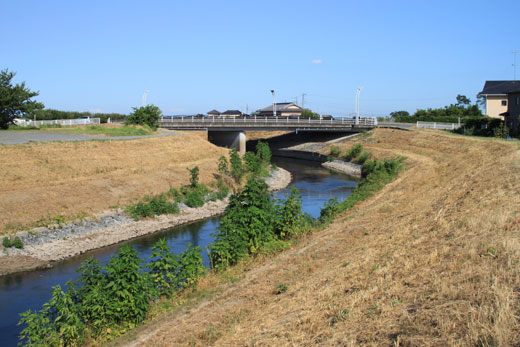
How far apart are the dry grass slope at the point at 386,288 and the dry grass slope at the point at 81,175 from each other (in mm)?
15227

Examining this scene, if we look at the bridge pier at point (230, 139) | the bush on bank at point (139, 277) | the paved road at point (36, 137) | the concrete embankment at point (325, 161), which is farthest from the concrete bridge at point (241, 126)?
the bush on bank at point (139, 277)

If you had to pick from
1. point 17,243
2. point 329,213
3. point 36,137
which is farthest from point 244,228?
point 36,137

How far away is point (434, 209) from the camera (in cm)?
2059

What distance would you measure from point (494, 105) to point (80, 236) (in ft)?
201

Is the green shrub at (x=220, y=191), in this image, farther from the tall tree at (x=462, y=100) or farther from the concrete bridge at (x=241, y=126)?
the tall tree at (x=462, y=100)

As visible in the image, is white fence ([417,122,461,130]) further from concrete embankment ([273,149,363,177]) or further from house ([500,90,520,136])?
house ([500,90,520,136])

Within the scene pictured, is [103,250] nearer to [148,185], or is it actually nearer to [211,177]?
[148,185]

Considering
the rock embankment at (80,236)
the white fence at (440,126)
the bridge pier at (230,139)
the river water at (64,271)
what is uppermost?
the white fence at (440,126)

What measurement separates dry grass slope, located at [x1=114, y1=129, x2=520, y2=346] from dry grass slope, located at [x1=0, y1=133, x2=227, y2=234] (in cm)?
1523

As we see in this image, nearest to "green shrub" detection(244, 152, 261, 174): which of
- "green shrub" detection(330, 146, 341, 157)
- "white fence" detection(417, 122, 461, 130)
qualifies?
"green shrub" detection(330, 146, 341, 157)

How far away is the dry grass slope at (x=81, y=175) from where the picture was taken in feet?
89.6

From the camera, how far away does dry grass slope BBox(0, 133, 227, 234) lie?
Answer: 27297 millimetres

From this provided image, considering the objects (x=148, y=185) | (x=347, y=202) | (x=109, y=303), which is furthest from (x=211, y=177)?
(x=109, y=303)

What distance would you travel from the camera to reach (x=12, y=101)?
152ft
